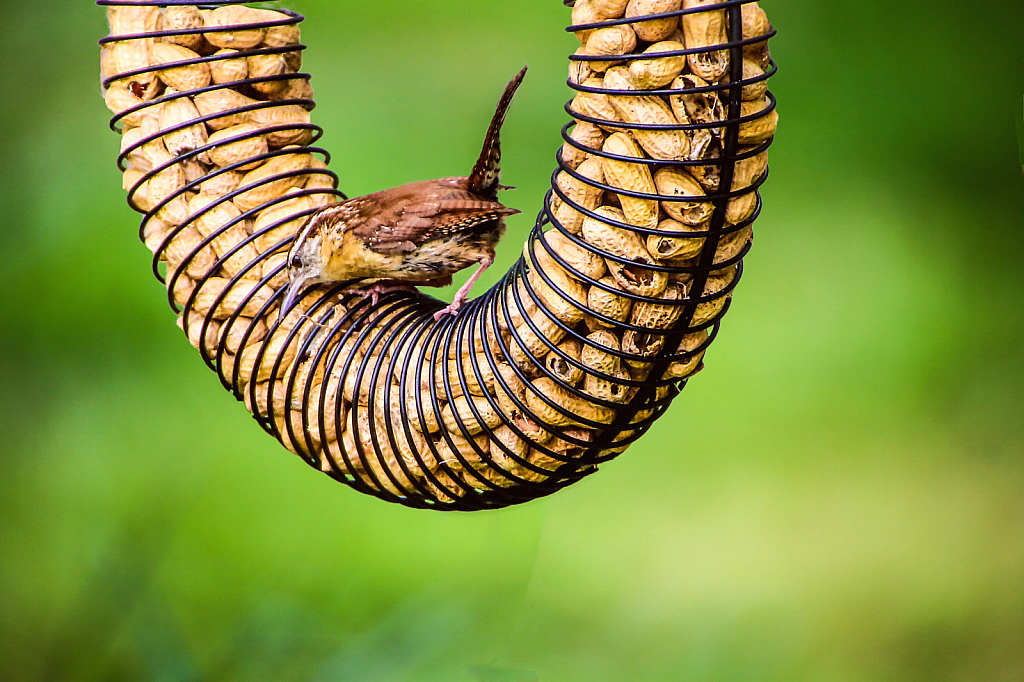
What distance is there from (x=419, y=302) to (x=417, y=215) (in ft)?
0.30

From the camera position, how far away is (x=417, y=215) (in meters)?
0.93

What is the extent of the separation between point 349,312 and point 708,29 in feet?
1.43

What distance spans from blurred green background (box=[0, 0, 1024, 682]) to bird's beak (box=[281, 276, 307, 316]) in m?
0.81

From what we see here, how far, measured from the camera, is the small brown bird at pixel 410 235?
Result: 846mm

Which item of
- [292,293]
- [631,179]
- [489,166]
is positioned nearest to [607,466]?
[489,166]

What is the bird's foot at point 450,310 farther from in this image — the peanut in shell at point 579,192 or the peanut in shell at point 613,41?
the peanut in shell at point 613,41

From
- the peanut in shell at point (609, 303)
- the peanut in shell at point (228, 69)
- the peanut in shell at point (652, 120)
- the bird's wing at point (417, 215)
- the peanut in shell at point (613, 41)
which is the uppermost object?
the peanut in shell at point (613, 41)

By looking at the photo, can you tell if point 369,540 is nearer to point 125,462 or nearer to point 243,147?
point 125,462

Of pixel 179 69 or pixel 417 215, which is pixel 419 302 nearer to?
pixel 417 215

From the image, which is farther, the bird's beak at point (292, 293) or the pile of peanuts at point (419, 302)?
the bird's beak at point (292, 293)

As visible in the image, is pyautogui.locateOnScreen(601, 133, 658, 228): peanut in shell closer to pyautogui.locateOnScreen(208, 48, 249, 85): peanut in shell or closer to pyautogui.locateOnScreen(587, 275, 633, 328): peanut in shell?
pyautogui.locateOnScreen(587, 275, 633, 328): peanut in shell

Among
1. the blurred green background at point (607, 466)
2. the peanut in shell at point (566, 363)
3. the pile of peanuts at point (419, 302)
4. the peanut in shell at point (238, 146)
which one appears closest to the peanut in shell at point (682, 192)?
the pile of peanuts at point (419, 302)

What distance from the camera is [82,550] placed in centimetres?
170

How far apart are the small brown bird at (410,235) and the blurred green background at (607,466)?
619mm
